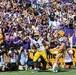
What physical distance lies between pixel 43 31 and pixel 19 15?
8.91 ft

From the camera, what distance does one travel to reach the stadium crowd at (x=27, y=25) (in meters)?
17.5

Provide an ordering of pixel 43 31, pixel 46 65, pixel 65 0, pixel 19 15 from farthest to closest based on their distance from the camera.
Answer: pixel 65 0, pixel 19 15, pixel 43 31, pixel 46 65

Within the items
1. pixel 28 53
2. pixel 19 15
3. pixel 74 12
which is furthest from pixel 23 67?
pixel 74 12

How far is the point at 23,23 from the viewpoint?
2216 cm

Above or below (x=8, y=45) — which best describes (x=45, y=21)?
above

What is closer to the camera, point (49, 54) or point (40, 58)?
point (40, 58)

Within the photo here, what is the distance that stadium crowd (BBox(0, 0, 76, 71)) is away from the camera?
17.5 m

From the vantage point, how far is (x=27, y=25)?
72.4 ft

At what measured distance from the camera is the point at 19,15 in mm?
23422

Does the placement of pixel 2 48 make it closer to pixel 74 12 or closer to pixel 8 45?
pixel 8 45

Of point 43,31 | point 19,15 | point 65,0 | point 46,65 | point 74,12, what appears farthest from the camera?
point 65,0

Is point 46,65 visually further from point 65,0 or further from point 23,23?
point 65,0

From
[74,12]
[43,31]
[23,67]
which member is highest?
[74,12]

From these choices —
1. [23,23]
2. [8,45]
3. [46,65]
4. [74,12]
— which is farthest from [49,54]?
[74,12]
